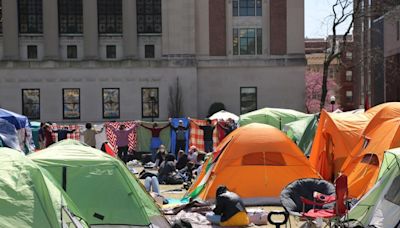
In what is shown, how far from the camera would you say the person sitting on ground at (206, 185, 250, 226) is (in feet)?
36.0

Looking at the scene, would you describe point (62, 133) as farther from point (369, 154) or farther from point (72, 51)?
point (72, 51)

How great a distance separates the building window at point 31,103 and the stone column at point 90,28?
175 inches

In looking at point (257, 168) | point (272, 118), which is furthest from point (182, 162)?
point (272, 118)

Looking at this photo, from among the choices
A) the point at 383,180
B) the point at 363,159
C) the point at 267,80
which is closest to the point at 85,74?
the point at 267,80

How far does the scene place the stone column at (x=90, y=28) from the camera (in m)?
42.5

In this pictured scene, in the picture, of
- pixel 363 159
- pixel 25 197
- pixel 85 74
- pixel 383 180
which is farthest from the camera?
pixel 85 74

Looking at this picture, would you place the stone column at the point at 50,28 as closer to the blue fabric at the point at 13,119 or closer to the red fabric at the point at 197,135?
the red fabric at the point at 197,135

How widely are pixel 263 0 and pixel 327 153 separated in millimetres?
30085

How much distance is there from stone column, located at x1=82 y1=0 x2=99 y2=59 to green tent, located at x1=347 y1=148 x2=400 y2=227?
34.7m

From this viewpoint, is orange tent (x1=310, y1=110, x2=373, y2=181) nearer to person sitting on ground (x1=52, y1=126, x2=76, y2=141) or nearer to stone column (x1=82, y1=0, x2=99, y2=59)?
person sitting on ground (x1=52, y1=126, x2=76, y2=141)

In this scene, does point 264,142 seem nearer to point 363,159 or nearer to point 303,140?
point 363,159

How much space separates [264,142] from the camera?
13531mm

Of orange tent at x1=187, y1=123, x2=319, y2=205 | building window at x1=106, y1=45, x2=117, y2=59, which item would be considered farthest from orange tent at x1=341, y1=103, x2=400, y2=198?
building window at x1=106, y1=45, x2=117, y2=59

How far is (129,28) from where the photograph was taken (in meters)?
42.8
